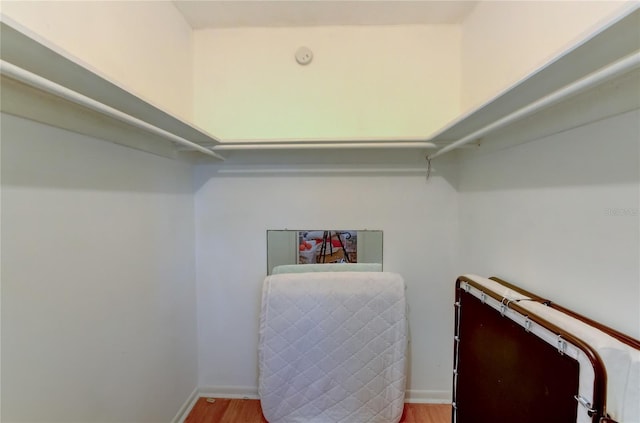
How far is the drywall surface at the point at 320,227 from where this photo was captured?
187 centimetres

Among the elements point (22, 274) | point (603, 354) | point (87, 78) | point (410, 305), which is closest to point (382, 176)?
point (410, 305)

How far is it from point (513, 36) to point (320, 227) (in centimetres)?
148

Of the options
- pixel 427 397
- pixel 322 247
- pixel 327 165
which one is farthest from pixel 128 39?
pixel 427 397

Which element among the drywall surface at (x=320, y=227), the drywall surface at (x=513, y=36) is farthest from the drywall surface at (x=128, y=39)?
the drywall surface at (x=513, y=36)

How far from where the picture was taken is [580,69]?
0.78 m

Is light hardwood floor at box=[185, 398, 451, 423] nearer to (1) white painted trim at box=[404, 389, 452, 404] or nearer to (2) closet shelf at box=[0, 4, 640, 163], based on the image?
(1) white painted trim at box=[404, 389, 452, 404]

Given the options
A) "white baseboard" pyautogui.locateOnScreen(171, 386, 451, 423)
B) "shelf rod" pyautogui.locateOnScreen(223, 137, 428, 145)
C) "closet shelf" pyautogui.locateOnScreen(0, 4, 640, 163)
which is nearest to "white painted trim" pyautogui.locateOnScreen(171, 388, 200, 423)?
"white baseboard" pyautogui.locateOnScreen(171, 386, 451, 423)

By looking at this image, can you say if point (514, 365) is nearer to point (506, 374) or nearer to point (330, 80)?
point (506, 374)

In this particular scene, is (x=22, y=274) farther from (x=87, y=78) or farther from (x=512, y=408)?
(x=512, y=408)

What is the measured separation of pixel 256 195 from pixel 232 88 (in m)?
0.76

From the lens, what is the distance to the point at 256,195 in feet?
6.22

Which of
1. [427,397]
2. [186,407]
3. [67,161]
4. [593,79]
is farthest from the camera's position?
[427,397]

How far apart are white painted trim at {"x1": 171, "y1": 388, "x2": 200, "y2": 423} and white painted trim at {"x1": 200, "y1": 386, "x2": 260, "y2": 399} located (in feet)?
0.16

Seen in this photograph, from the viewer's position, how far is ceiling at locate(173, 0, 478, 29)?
1.59 meters
